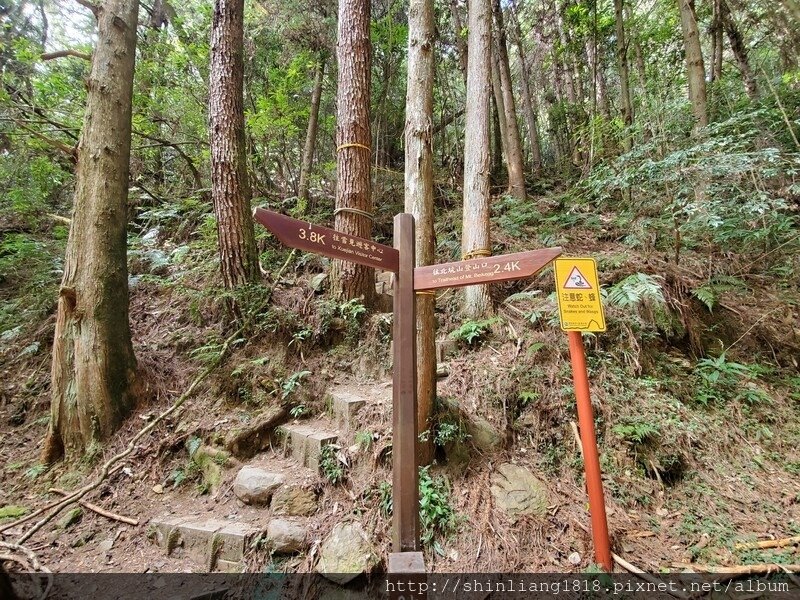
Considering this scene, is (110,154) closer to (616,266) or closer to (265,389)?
(265,389)

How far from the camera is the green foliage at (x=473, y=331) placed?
4398 mm

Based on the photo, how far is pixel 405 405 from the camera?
246 centimetres

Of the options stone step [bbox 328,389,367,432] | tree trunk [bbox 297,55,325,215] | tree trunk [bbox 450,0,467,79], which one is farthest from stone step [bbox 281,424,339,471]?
tree trunk [bbox 450,0,467,79]

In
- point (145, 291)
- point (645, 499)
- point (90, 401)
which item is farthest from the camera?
point (145, 291)

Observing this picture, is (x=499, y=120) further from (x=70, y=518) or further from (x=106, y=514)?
(x=70, y=518)

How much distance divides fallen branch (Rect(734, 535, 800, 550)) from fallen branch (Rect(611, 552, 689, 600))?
0.65m

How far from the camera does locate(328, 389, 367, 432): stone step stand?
3758 millimetres

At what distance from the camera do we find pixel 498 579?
8.94ft

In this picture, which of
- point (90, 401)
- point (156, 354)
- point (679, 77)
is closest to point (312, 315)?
point (156, 354)

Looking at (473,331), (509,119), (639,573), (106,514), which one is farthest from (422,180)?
(509,119)

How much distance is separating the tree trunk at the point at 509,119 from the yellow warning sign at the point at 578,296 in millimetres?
5810

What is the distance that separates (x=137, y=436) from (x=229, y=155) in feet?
11.9

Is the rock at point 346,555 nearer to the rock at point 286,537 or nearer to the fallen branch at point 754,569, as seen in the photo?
the rock at point 286,537

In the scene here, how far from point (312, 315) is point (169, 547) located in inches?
107
